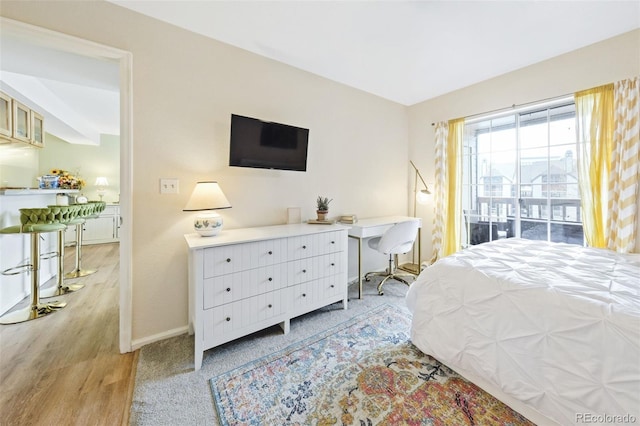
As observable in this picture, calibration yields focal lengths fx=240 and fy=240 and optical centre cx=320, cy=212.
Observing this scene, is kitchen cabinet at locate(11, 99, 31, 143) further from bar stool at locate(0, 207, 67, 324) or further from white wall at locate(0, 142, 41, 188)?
bar stool at locate(0, 207, 67, 324)

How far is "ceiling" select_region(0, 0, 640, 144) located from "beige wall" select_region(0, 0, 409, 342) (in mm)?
145

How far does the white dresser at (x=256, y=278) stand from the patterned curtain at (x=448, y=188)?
1725mm

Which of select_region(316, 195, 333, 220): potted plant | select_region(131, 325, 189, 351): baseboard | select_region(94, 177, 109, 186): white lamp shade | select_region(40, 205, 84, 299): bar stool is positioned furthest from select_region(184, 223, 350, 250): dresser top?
select_region(94, 177, 109, 186): white lamp shade

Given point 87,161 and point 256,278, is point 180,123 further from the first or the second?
point 87,161

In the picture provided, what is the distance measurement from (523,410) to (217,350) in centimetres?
187

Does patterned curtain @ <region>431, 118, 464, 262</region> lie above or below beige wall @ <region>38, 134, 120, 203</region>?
below

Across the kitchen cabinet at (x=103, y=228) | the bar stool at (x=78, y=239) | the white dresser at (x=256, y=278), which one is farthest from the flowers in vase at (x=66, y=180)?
the white dresser at (x=256, y=278)

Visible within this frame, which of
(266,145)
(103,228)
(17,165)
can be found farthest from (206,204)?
(103,228)

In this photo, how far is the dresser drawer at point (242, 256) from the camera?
160 cm

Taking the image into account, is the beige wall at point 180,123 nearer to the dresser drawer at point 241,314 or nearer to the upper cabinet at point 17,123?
the dresser drawer at point 241,314

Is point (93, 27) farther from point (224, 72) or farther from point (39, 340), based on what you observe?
point (39, 340)

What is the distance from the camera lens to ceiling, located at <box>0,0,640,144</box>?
1735mm

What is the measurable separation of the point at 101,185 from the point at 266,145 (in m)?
5.60

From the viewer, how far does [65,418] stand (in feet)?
3.99
